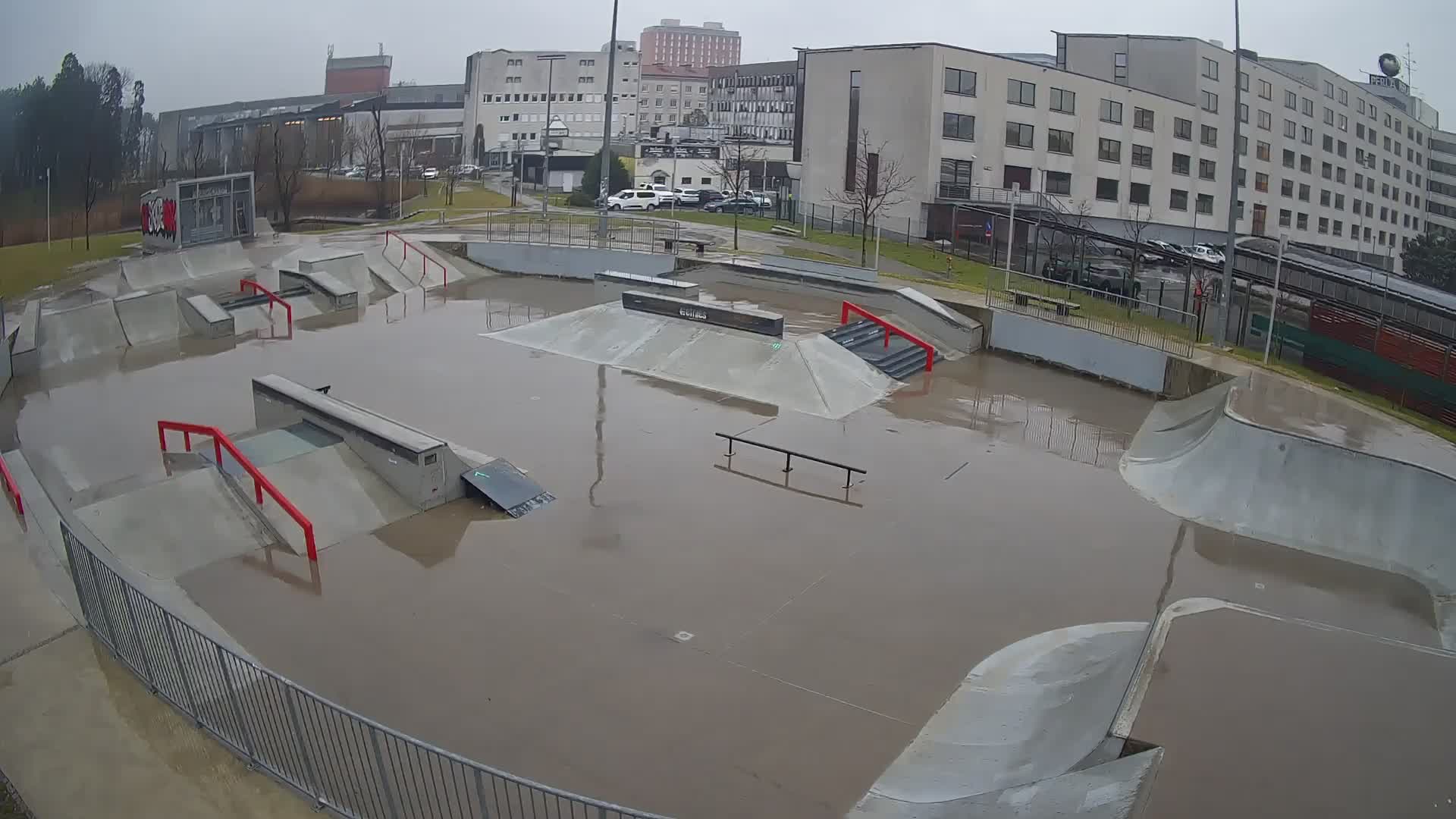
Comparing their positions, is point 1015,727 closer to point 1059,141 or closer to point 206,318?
point 206,318

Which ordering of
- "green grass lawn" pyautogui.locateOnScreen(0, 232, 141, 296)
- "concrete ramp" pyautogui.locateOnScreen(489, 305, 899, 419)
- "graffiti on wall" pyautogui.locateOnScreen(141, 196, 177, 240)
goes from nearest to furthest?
"concrete ramp" pyautogui.locateOnScreen(489, 305, 899, 419) < "green grass lawn" pyautogui.locateOnScreen(0, 232, 141, 296) < "graffiti on wall" pyautogui.locateOnScreen(141, 196, 177, 240)

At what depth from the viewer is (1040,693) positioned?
9.96 meters

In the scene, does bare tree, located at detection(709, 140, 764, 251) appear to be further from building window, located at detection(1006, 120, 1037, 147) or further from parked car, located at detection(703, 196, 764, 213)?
building window, located at detection(1006, 120, 1037, 147)

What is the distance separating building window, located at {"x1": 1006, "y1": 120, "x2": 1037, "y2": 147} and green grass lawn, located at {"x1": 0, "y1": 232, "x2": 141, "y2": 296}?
3588 cm

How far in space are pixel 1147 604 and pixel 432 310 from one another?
22.8 metres

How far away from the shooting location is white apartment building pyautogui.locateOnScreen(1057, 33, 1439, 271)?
5381cm

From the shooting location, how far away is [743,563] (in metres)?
13.3

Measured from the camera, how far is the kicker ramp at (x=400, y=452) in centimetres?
1471

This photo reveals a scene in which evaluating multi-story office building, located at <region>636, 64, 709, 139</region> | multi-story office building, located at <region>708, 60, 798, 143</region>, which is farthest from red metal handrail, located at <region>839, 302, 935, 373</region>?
multi-story office building, located at <region>636, 64, 709, 139</region>

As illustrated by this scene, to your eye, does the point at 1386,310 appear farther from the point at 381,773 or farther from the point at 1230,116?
the point at 1230,116

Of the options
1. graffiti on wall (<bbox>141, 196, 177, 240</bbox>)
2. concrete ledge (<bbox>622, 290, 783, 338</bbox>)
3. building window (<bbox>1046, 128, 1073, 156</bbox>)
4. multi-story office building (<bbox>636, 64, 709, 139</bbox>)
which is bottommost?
concrete ledge (<bbox>622, 290, 783, 338</bbox>)

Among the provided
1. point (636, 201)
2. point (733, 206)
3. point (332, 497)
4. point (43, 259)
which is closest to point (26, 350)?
point (43, 259)

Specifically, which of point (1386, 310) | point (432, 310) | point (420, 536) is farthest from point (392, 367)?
point (1386, 310)

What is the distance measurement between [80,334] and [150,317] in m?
1.89
